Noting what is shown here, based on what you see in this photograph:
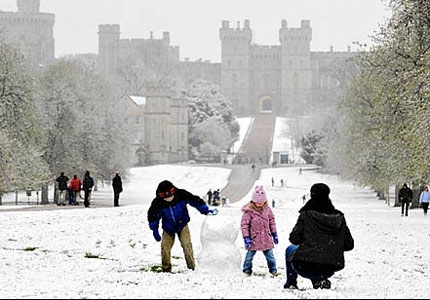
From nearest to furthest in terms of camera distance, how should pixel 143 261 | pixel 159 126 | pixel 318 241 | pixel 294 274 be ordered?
pixel 318 241
pixel 294 274
pixel 143 261
pixel 159 126

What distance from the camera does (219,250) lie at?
11812 mm

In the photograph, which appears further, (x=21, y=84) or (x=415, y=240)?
(x=21, y=84)

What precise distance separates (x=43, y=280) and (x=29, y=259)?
3507 mm

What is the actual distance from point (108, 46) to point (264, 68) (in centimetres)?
2905

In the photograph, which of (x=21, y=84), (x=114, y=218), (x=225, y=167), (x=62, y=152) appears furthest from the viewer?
(x=225, y=167)

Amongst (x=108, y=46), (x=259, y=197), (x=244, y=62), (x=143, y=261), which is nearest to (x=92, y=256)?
(x=143, y=261)

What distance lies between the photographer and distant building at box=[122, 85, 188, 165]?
104 metres

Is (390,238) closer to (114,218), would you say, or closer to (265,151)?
(114,218)

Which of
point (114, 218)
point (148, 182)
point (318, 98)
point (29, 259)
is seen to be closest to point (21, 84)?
point (114, 218)

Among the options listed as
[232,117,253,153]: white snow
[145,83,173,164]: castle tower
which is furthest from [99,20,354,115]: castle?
[145,83,173,164]: castle tower

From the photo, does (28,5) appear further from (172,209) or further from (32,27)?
(172,209)

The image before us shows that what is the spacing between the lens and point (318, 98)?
158m

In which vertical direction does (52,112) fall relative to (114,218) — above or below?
above

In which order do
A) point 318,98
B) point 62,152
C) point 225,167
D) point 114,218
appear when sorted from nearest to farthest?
point 114,218 < point 62,152 < point 225,167 < point 318,98
